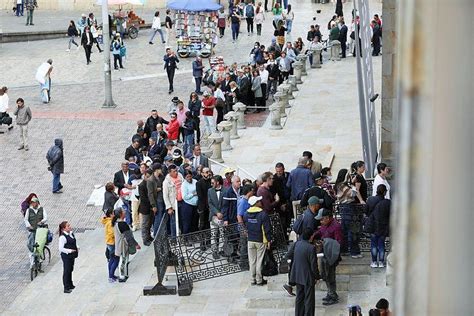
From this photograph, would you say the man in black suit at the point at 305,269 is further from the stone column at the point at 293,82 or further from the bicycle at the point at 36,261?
the stone column at the point at 293,82

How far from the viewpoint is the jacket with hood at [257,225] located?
13.5 metres

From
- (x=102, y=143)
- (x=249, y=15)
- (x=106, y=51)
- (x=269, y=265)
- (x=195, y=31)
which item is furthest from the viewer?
(x=249, y=15)

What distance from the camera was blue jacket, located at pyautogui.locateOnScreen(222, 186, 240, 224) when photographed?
15.0m

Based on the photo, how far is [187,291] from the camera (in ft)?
47.3

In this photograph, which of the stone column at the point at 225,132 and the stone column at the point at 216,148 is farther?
the stone column at the point at 225,132

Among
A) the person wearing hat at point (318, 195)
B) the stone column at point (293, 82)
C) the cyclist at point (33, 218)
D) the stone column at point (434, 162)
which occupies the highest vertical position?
the stone column at point (434, 162)

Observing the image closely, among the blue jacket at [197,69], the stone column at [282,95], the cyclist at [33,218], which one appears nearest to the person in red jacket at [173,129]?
the stone column at [282,95]

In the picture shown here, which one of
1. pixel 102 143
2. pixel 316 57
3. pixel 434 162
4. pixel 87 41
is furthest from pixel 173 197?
pixel 87 41

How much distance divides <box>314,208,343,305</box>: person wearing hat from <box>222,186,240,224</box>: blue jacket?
2.40 m

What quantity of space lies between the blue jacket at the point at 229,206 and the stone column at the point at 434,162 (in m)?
14.2

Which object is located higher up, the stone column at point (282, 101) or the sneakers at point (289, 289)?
the stone column at point (282, 101)

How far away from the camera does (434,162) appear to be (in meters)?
0.76

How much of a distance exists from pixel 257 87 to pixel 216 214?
1329cm

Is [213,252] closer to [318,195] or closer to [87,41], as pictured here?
[318,195]
